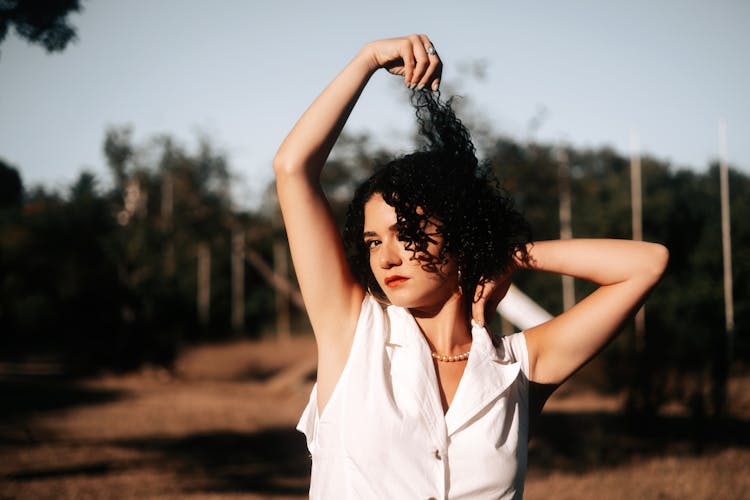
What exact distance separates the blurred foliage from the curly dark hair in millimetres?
6495

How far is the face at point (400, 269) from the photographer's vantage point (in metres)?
1.78

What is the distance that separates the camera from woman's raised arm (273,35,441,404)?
160 centimetres

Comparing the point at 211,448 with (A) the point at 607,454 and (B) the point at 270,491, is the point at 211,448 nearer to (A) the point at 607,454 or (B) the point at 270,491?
(B) the point at 270,491

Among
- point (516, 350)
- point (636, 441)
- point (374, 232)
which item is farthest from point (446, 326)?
point (636, 441)

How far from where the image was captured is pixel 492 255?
1941mm

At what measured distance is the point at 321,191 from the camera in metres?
1.64

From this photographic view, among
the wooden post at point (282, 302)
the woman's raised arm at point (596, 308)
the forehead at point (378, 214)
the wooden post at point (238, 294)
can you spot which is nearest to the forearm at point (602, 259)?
the woman's raised arm at point (596, 308)

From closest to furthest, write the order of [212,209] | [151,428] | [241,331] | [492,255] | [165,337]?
[492,255] < [151,428] < [165,337] < [212,209] < [241,331]

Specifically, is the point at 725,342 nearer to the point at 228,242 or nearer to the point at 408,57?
the point at 408,57

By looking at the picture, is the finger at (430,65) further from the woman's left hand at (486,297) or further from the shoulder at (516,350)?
the shoulder at (516,350)

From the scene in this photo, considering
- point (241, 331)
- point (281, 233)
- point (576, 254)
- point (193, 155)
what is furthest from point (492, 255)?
point (241, 331)

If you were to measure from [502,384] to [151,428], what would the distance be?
8605 millimetres

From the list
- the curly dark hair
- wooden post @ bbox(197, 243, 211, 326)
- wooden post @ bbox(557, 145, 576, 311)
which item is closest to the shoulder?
the curly dark hair

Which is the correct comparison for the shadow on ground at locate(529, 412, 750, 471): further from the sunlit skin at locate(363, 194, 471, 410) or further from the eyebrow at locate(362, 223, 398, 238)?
the eyebrow at locate(362, 223, 398, 238)
